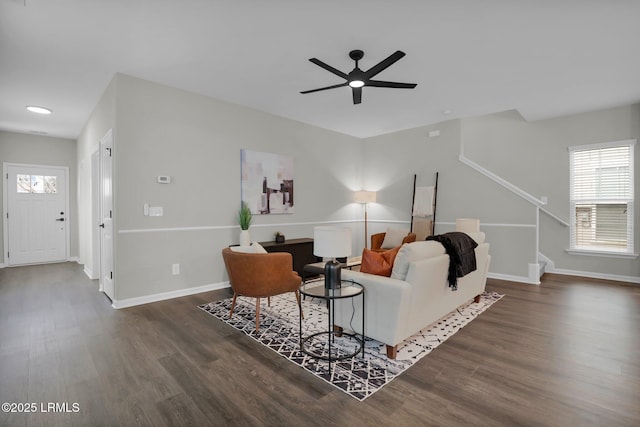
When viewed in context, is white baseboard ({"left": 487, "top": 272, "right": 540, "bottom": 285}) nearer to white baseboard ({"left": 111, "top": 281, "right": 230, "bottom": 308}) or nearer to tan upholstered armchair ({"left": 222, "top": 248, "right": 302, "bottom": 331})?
tan upholstered armchair ({"left": 222, "top": 248, "right": 302, "bottom": 331})

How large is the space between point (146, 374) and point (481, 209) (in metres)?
5.37

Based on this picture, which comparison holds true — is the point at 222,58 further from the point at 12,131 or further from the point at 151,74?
the point at 12,131

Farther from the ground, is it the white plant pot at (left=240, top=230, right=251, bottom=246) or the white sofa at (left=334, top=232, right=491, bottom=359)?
the white plant pot at (left=240, top=230, right=251, bottom=246)

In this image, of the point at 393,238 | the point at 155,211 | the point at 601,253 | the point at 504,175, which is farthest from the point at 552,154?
the point at 155,211

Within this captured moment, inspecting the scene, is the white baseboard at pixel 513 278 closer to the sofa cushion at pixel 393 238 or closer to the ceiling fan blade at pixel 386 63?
the sofa cushion at pixel 393 238

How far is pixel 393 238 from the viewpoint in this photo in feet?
18.2

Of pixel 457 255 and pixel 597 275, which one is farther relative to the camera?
pixel 597 275

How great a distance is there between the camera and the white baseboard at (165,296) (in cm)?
370

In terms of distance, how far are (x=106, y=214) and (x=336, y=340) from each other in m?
3.54

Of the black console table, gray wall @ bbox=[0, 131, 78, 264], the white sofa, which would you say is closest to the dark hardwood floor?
the white sofa

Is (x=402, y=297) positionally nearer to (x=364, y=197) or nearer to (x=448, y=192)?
(x=448, y=192)

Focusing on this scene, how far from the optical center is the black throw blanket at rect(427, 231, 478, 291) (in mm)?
2996

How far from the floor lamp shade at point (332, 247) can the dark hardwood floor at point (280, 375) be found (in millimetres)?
715

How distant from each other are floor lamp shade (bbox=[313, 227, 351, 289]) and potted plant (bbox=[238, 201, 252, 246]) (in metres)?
2.27
